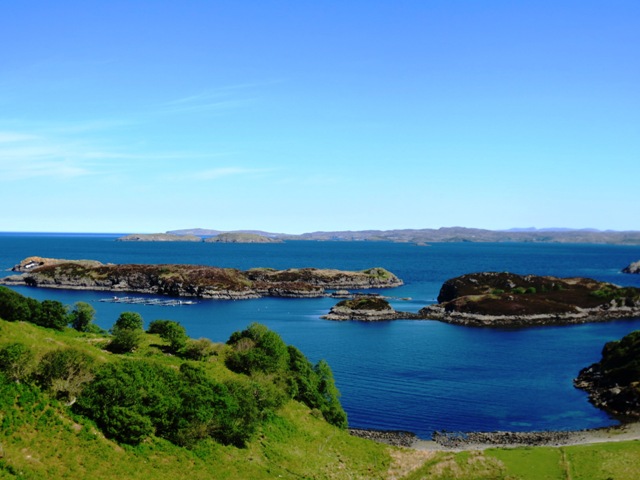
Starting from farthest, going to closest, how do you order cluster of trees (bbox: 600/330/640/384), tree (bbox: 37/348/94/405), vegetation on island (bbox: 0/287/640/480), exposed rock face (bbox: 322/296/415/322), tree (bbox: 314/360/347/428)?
exposed rock face (bbox: 322/296/415/322) → cluster of trees (bbox: 600/330/640/384) → tree (bbox: 314/360/347/428) → tree (bbox: 37/348/94/405) → vegetation on island (bbox: 0/287/640/480)

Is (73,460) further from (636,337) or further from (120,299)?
(120,299)

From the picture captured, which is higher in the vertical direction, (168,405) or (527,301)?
(168,405)

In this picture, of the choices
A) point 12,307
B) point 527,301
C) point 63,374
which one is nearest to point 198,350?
point 12,307

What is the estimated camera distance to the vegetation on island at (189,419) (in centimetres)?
3819

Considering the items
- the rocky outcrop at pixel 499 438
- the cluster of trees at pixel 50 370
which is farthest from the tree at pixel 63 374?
the rocky outcrop at pixel 499 438

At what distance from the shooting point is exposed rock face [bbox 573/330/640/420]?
234ft

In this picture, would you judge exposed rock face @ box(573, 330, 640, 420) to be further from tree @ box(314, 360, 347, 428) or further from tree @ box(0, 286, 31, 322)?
tree @ box(0, 286, 31, 322)

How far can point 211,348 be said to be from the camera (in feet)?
201

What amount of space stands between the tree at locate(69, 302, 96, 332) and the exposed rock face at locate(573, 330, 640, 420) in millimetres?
63977

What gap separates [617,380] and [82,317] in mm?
70387

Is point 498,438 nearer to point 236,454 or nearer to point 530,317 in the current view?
point 236,454

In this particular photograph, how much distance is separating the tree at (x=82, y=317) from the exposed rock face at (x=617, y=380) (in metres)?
64.0

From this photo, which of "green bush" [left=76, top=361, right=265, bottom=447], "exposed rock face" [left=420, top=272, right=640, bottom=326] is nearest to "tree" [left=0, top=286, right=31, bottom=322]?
"green bush" [left=76, top=361, right=265, bottom=447]

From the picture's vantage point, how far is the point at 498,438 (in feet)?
200
